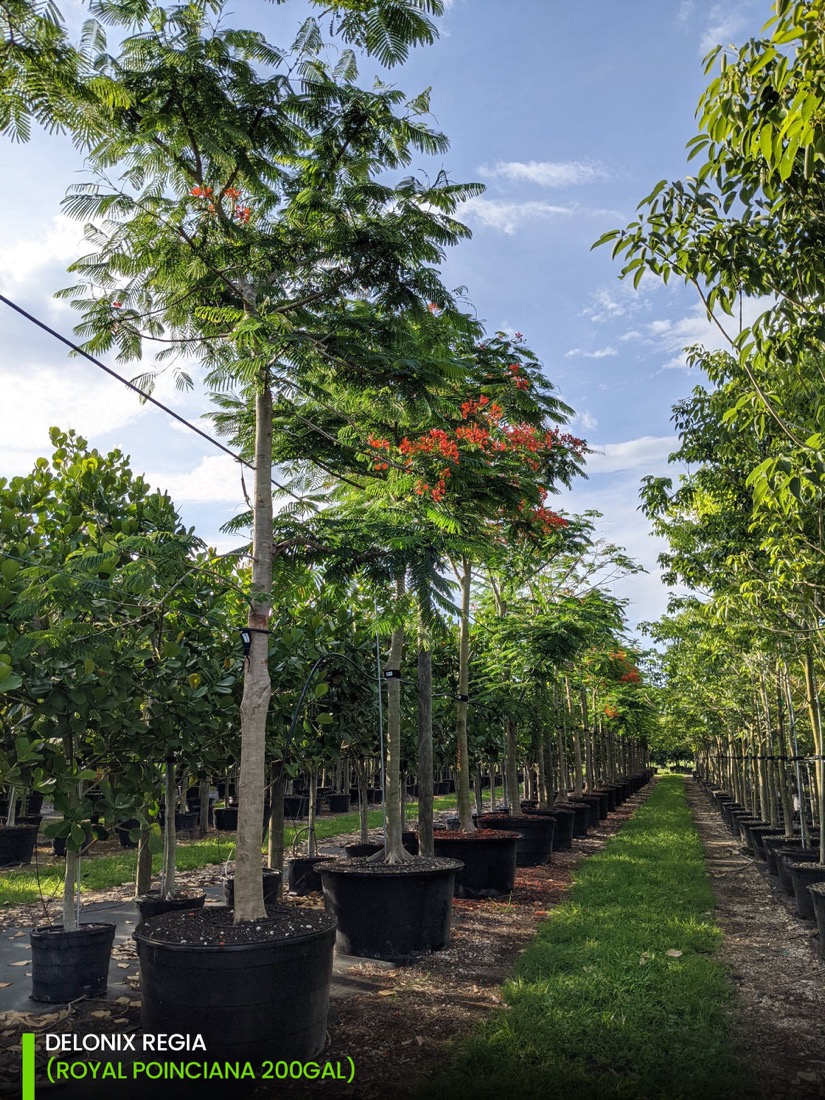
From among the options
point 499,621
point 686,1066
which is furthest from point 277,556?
point 499,621

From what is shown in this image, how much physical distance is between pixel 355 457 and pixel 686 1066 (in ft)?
15.5

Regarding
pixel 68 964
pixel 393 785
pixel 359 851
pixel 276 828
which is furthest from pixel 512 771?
pixel 68 964

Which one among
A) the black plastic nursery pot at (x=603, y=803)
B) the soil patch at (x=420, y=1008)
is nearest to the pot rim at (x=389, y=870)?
the soil patch at (x=420, y=1008)

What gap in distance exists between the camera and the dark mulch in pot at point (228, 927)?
4266 mm

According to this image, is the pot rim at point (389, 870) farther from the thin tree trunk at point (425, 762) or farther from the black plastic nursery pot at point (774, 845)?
the black plastic nursery pot at point (774, 845)

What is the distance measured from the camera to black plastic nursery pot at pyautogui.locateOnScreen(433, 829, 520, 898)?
8.84m

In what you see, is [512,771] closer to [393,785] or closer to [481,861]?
[481,861]

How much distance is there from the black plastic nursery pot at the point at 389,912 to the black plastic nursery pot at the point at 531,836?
5.00m

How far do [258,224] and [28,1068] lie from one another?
504 cm

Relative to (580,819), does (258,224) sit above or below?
above

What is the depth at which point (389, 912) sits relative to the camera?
6266 millimetres

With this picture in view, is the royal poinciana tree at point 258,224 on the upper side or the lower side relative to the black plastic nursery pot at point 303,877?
upper

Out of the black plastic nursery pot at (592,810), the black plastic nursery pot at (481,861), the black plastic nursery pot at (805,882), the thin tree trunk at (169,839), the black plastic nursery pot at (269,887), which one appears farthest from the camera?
the black plastic nursery pot at (592,810)

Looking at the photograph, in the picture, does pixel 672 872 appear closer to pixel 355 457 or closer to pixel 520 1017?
pixel 520 1017
